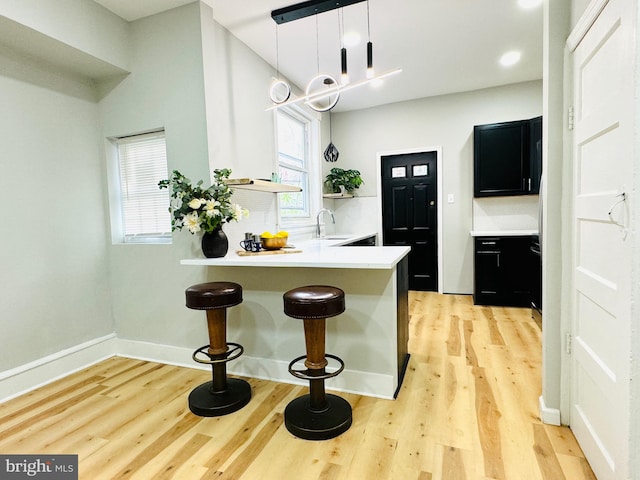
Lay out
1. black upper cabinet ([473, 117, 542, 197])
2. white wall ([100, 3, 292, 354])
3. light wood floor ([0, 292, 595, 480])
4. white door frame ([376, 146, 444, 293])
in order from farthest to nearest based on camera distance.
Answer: white door frame ([376, 146, 444, 293]) < black upper cabinet ([473, 117, 542, 197]) < white wall ([100, 3, 292, 354]) < light wood floor ([0, 292, 595, 480])

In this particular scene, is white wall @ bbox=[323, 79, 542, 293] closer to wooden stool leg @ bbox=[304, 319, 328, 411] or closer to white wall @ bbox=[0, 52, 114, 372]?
white wall @ bbox=[0, 52, 114, 372]

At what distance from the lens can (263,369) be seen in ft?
8.16

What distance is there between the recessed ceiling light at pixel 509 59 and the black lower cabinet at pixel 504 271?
2.00 metres

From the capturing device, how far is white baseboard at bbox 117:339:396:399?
2154 mm

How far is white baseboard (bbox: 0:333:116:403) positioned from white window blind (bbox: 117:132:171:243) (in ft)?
3.20

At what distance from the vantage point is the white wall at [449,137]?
438cm

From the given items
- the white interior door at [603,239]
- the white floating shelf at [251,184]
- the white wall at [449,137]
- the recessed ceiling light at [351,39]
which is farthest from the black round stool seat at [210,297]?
the white wall at [449,137]

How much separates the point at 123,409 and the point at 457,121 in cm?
491

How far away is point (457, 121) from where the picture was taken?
460 cm

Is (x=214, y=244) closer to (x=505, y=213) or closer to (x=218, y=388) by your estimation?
(x=218, y=388)

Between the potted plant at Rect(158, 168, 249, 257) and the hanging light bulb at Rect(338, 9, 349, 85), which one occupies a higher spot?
the hanging light bulb at Rect(338, 9, 349, 85)

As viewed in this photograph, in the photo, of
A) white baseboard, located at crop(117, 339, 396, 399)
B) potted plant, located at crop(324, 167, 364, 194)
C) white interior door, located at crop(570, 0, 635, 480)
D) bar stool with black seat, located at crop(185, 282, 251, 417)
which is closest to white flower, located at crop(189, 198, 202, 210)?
bar stool with black seat, located at crop(185, 282, 251, 417)

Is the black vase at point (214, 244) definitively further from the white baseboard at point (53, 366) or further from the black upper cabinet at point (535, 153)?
the black upper cabinet at point (535, 153)

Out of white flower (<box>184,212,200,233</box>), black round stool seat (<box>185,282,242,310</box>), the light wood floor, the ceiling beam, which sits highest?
the ceiling beam
